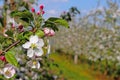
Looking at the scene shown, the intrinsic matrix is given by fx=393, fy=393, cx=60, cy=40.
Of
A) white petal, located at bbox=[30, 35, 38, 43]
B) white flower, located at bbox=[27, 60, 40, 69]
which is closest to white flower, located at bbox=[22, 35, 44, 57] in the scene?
white petal, located at bbox=[30, 35, 38, 43]

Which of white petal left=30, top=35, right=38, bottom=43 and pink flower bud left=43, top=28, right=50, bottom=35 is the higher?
pink flower bud left=43, top=28, right=50, bottom=35

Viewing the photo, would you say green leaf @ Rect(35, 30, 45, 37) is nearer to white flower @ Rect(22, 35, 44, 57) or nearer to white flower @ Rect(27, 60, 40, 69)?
white flower @ Rect(22, 35, 44, 57)

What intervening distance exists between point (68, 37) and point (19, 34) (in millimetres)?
33021

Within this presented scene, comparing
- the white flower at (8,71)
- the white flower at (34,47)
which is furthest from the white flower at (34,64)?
the white flower at (34,47)

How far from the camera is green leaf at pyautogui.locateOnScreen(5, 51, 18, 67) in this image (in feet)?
6.82

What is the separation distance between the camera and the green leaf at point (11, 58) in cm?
208

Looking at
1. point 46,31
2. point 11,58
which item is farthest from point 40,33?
point 11,58

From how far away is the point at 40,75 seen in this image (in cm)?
573

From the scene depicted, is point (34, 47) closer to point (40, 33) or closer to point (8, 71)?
point (40, 33)

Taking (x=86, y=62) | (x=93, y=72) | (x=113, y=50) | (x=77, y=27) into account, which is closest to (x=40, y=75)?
(x=113, y=50)

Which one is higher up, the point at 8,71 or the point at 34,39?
the point at 34,39

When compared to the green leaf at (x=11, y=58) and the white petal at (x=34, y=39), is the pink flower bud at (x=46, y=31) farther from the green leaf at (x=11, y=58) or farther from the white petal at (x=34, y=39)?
the green leaf at (x=11, y=58)

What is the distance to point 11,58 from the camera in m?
2.11

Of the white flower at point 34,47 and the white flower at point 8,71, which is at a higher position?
the white flower at point 34,47
